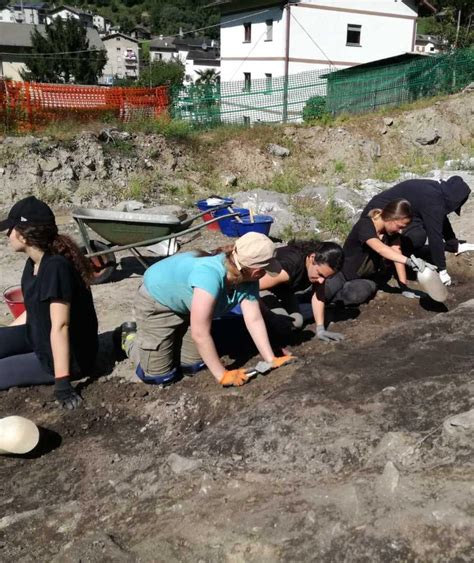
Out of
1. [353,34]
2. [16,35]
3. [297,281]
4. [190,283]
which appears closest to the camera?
[190,283]

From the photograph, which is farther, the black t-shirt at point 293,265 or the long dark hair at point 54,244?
the black t-shirt at point 293,265

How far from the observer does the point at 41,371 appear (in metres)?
3.71

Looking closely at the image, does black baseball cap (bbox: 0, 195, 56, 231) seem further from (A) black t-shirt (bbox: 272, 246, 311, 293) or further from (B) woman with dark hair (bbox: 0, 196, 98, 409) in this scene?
(A) black t-shirt (bbox: 272, 246, 311, 293)

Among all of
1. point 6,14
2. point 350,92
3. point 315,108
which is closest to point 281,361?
point 315,108

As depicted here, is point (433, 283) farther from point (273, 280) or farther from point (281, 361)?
point (281, 361)

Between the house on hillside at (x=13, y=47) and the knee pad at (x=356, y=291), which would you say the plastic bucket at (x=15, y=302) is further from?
the house on hillside at (x=13, y=47)

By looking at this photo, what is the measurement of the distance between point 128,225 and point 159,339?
243 cm

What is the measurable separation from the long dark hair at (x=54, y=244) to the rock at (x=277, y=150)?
10.0 m

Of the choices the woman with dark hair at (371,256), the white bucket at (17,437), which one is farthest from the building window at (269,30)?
the white bucket at (17,437)

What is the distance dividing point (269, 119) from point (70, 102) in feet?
18.4

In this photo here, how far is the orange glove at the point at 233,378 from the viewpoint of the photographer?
329 cm

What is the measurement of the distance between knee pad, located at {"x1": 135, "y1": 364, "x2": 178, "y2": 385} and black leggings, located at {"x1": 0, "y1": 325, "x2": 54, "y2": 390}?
56cm

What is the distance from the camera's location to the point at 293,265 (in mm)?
3982

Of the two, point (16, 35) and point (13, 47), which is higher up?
point (16, 35)
